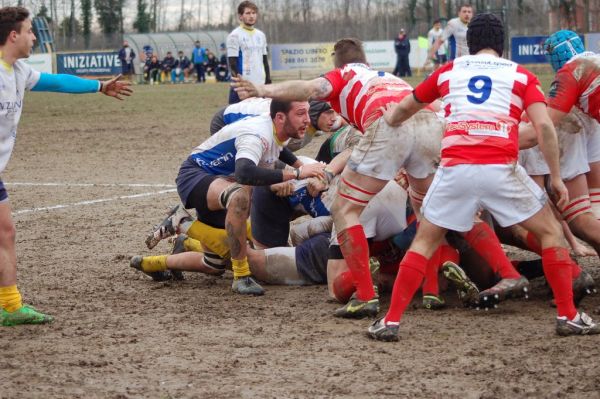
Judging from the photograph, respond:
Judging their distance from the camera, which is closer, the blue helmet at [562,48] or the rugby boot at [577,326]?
the rugby boot at [577,326]

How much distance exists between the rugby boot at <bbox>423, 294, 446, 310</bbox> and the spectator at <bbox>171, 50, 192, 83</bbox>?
44.8 m

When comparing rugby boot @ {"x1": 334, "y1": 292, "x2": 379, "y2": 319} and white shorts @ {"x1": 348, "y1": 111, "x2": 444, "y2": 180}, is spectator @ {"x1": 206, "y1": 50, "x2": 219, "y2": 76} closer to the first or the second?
white shorts @ {"x1": 348, "y1": 111, "x2": 444, "y2": 180}

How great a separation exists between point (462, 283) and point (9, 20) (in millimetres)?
3437

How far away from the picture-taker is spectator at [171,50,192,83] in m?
51.1

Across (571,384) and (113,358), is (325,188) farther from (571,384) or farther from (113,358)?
(571,384)

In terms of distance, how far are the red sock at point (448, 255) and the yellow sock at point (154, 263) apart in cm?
233

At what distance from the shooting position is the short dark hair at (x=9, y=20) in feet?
21.7

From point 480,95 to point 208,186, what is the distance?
8.66ft

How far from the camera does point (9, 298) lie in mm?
6648

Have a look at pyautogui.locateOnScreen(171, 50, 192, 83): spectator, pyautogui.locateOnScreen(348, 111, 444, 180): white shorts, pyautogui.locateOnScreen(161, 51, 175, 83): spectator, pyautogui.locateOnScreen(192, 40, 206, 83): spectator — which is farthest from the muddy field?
pyautogui.locateOnScreen(161, 51, 175, 83): spectator

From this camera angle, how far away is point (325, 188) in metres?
7.42

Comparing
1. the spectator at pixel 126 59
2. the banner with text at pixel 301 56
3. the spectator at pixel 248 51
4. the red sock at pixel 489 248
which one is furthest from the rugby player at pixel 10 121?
the banner with text at pixel 301 56

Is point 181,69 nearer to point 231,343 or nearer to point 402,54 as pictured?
point 402,54

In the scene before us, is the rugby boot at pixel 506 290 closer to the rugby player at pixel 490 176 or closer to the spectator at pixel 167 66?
the rugby player at pixel 490 176
